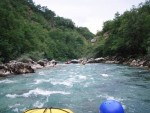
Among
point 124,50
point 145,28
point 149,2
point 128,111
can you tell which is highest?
point 149,2

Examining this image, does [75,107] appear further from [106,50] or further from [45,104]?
[106,50]

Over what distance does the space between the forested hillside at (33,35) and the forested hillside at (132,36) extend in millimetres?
13940

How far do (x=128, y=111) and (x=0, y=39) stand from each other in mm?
26902

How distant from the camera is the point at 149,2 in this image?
5062cm

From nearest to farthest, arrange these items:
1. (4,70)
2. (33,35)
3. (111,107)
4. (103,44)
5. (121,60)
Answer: (111,107) → (4,70) → (121,60) → (103,44) → (33,35)

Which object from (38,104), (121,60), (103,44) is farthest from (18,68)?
(103,44)

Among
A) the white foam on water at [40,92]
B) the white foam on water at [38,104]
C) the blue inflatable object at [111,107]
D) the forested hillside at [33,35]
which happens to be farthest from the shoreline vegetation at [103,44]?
the blue inflatable object at [111,107]

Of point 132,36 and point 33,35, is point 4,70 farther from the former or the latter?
point 33,35

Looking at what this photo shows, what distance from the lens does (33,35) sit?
60.7m

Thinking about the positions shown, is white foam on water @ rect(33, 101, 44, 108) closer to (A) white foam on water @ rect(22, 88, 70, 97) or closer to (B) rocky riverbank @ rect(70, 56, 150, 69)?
(A) white foam on water @ rect(22, 88, 70, 97)

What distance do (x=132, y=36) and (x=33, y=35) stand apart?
23.8 meters

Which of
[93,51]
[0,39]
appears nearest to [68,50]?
[93,51]

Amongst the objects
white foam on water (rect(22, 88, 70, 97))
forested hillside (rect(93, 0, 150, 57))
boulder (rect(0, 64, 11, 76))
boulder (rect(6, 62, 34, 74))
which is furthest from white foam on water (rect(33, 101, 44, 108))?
forested hillside (rect(93, 0, 150, 57))

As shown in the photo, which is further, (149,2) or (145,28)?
(149,2)
